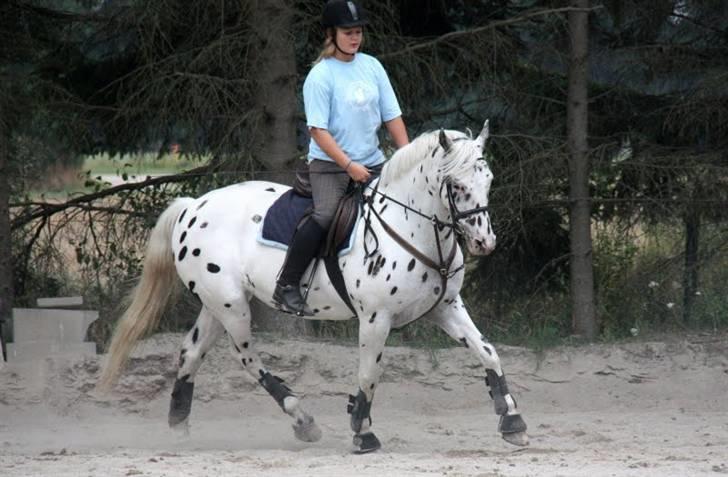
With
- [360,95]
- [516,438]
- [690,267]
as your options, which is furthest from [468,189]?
[690,267]

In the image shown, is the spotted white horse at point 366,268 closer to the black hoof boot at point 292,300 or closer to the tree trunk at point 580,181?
the black hoof boot at point 292,300

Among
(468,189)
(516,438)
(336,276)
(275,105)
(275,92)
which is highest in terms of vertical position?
(275,92)

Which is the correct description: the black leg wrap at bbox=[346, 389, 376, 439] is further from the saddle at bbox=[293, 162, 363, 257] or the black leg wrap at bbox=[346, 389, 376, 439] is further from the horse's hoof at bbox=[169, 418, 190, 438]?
the horse's hoof at bbox=[169, 418, 190, 438]

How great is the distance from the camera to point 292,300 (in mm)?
7844

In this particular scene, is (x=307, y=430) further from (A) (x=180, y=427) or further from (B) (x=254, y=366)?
(A) (x=180, y=427)

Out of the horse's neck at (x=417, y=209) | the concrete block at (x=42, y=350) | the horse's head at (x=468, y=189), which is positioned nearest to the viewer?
the horse's head at (x=468, y=189)

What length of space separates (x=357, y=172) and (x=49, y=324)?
370cm

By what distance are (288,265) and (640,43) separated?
501 cm

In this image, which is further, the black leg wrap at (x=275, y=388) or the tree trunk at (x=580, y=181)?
the tree trunk at (x=580, y=181)

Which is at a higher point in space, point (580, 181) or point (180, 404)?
point (580, 181)

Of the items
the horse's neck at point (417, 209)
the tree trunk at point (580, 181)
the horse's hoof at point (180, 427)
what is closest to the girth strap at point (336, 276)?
the horse's neck at point (417, 209)

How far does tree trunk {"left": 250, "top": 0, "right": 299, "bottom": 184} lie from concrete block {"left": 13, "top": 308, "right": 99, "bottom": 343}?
196cm

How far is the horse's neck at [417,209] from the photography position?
7.43 metres

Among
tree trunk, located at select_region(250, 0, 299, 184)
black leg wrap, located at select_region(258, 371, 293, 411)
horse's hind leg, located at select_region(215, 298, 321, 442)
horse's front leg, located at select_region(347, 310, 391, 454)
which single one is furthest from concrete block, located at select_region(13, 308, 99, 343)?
horse's front leg, located at select_region(347, 310, 391, 454)
